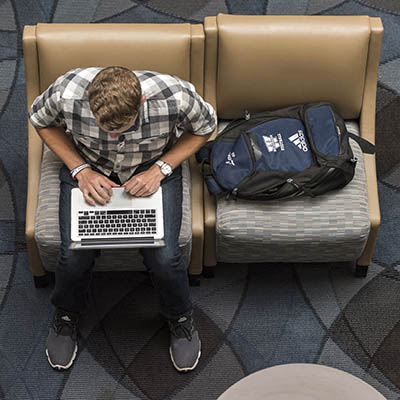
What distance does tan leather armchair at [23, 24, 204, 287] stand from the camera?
2.56 meters

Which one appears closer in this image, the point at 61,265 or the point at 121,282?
the point at 61,265

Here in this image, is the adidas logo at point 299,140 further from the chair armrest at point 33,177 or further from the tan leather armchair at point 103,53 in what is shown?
the chair armrest at point 33,177

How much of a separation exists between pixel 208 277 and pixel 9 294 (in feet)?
2.53

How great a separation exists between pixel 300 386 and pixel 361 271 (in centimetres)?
102

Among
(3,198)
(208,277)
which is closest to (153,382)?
(208,277)

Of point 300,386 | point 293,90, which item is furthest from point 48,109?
point 300,386

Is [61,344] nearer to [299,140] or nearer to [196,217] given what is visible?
[196,217]

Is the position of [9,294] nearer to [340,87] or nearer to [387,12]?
[340,87]

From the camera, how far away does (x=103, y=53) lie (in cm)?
257

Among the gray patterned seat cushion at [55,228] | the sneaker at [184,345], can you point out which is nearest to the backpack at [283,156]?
the gray patterned seat cushion at [55,228]

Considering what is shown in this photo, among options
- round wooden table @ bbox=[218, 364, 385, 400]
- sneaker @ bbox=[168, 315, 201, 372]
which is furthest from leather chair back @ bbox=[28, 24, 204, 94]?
round wooden table @ bbox=[218, 364, 385, 400]

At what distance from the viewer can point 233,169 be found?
8.39 ft

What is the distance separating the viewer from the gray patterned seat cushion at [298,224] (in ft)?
8.36

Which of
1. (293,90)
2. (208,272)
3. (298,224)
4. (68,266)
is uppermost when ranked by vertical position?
(293,90)
